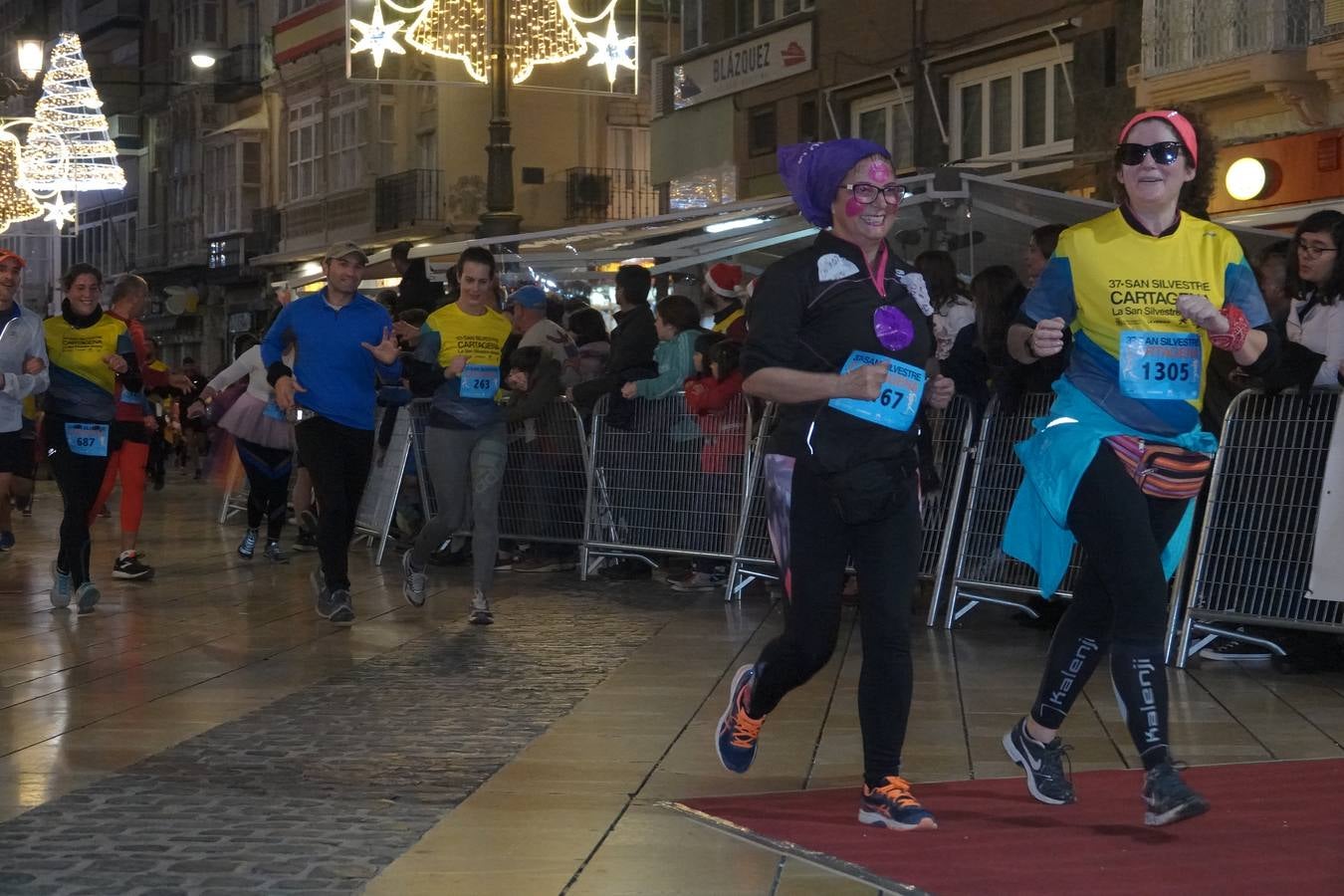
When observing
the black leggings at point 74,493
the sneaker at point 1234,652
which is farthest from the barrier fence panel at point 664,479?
the sneaker at point 1234,652

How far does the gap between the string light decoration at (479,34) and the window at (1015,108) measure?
5443mm

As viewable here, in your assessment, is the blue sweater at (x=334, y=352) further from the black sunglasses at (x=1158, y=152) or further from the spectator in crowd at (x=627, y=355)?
the black sunglasses at (x=1158, y=152)

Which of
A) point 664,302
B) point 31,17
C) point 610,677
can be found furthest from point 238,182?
point 610,677

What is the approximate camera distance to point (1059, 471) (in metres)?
5.79

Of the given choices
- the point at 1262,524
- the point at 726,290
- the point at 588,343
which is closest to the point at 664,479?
the point at 726,290

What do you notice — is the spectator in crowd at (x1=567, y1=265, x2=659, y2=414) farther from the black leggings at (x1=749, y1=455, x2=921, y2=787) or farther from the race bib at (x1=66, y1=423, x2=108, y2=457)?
the black leggings at (x1=749, y1=455, x2=921, y2=787)

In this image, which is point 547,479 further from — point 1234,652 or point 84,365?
point 1234,652

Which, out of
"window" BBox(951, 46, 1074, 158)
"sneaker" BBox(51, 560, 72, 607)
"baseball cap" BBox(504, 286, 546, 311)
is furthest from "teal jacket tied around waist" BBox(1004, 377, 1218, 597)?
"window" BBox(951, 46, 1074, 158)

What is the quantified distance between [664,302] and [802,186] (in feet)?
24.9

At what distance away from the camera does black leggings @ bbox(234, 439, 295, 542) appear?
15.9m

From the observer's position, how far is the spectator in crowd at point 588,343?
14828 mm

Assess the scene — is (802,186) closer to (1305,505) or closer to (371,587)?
(1305,505)

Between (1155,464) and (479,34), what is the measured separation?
688 inches

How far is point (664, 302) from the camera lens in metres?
13.6
